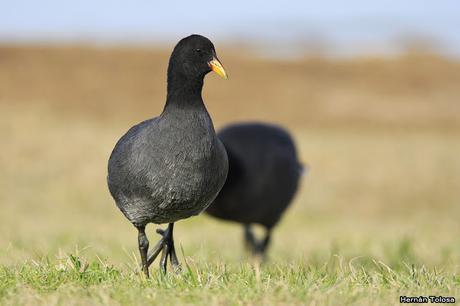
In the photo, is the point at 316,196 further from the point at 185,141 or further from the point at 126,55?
the point at 126,55

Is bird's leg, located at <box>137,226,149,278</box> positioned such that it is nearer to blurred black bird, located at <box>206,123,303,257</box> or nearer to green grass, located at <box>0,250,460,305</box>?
green grass, located at <box>0,250,460,305</box>

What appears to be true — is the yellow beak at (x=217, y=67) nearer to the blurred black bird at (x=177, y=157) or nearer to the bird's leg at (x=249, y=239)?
the blurred black bird at (x=177, y=157)

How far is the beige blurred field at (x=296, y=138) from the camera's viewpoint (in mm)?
9070

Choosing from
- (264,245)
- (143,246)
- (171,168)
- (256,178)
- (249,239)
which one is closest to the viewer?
(171,168)

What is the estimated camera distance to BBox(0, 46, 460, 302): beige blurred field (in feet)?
29.8

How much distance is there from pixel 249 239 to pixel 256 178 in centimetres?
110

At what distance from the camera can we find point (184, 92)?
4.23 m

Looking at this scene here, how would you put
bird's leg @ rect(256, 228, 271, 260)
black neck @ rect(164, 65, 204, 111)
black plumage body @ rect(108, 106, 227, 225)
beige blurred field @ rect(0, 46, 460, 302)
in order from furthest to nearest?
beige blurred field @ rect(0, 46, 460, 302) → bird's leg @ rect(256, 228, 271, 260) → black neck @ rect(164, 65, 204, 111) → black plumage body @ rect(108, 106, 227, 225)

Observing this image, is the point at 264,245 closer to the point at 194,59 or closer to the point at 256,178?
the point at 256,178

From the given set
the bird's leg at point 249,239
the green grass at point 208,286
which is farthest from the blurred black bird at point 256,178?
the green grass at point 208,286

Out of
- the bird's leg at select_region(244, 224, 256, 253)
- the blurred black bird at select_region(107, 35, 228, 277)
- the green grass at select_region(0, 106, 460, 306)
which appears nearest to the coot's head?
the blurred black bird at select_region(107, 35, 228, 277)

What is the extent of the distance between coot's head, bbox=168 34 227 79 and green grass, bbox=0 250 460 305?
1.12 metres

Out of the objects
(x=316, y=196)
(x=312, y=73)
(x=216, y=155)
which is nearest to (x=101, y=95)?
(x=312, y=73)

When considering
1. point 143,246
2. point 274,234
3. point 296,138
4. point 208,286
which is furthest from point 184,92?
point 296,138
